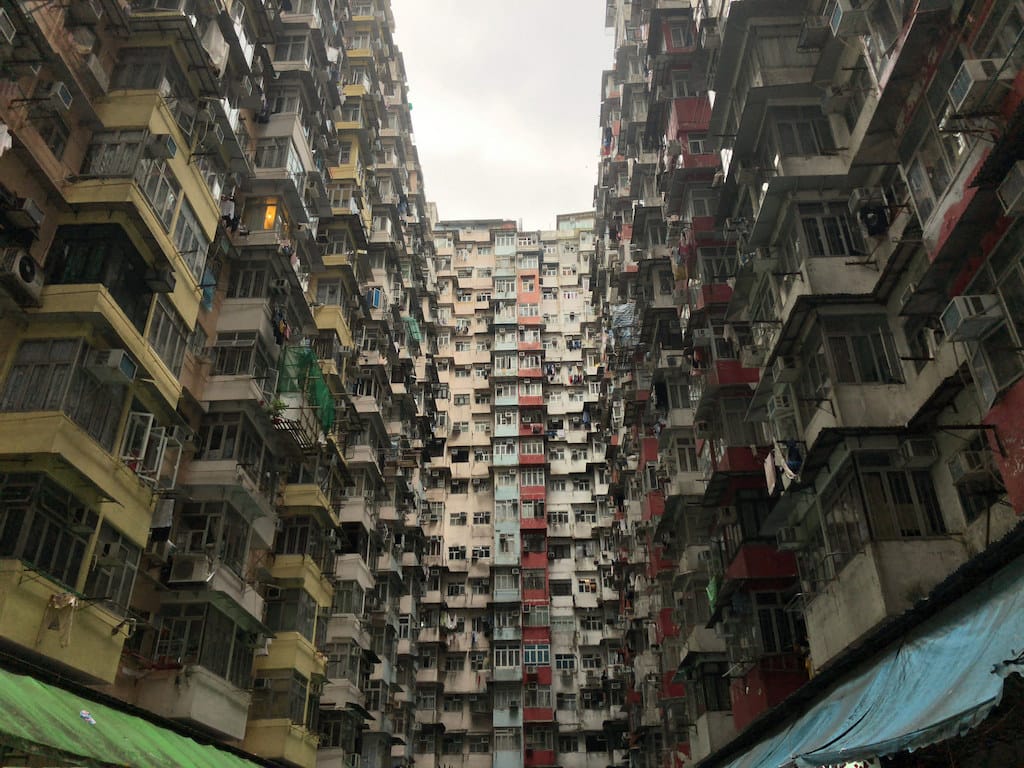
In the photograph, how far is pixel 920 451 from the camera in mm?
14703

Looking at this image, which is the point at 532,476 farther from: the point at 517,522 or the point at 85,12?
the point at 85,12

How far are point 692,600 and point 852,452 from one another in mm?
14964

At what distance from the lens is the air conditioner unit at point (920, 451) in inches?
578

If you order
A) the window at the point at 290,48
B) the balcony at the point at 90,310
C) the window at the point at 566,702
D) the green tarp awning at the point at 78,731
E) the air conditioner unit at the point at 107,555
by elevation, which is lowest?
the green tarp awning at the point at 78,731

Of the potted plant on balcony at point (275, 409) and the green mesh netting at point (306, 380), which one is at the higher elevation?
the green mesh netting at point (306, 380)

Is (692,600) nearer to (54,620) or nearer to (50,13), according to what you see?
(54,620)

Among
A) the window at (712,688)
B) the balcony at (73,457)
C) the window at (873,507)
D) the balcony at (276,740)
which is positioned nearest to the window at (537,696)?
the window at (712,688)

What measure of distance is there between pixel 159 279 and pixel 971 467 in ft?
53.0

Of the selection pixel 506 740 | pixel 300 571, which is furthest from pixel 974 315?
pixel 506 740

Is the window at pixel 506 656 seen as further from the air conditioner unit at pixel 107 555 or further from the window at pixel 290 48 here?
the air conditioner unit at pixel 107 555

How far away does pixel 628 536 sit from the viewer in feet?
143

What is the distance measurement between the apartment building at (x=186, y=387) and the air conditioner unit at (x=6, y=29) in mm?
44

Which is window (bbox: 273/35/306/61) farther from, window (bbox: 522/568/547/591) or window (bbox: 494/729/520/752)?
window (bbox: 494/729/520/752)

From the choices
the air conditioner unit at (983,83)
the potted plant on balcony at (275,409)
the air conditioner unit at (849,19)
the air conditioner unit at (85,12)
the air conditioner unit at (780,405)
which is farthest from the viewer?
the potted plant on balcony at (275,409)
